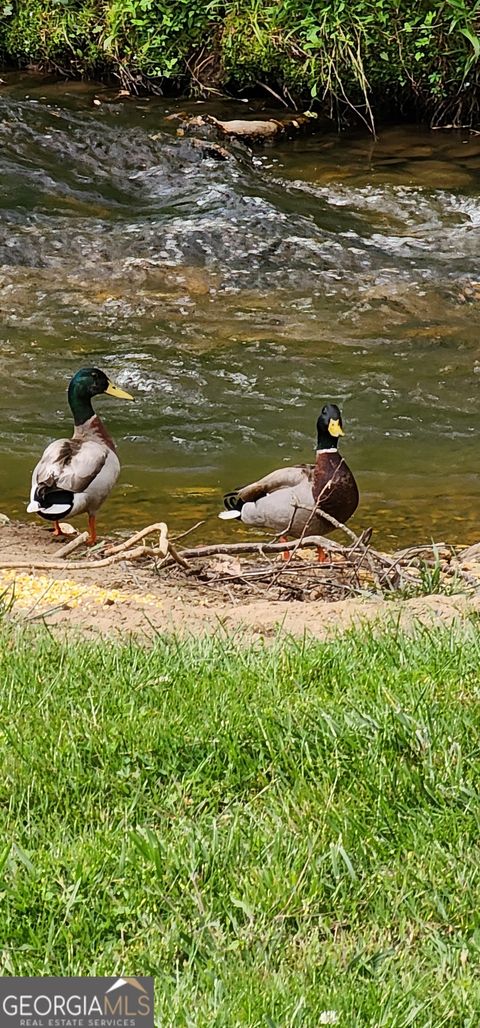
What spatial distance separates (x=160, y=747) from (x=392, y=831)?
710mm

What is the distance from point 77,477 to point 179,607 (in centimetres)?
197

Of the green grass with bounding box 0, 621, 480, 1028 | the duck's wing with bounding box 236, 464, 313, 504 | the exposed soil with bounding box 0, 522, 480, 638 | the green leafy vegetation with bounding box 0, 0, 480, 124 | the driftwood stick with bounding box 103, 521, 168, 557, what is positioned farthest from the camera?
the green leafy vegetation with bounding box 0, 0, 480, 124

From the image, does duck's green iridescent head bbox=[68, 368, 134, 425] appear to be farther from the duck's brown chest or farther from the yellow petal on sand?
the yellow petal on sand

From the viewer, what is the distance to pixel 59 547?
6.70m

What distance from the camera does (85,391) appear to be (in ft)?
24.7

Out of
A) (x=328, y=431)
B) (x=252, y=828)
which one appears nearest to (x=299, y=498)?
(x=328, y=431)

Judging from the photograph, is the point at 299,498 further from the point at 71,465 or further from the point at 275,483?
the point at 71,465

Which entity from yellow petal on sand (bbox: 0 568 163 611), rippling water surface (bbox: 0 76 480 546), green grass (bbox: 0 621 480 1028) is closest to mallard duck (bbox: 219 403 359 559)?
rippling water surface (bbox: 0 76 480 546)

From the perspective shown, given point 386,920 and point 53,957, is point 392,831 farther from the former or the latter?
point 53,957

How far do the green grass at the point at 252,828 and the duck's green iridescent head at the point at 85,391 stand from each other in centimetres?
360

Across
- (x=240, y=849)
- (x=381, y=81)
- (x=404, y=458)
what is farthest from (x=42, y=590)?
(x=381, y=81)

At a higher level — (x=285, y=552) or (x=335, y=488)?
(x=335, y=488)

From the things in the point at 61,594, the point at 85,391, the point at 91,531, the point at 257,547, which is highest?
the point at 85,391

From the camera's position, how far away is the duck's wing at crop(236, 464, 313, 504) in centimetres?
661
